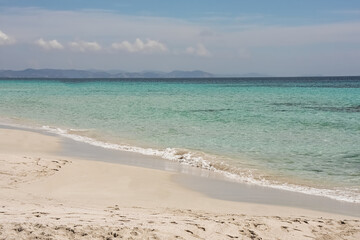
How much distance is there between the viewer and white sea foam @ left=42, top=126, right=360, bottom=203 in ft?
29.2

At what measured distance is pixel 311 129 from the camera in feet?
60.3

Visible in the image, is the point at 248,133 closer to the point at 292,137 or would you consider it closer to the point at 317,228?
the point at 292,137

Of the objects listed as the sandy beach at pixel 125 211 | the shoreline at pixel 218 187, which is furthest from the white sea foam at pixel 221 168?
the sandy beach at pixel 125 211

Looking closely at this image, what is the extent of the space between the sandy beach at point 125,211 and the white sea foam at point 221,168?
58.3 inches

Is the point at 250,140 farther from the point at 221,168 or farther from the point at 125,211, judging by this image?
the point at 125,211

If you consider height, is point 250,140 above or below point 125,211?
below

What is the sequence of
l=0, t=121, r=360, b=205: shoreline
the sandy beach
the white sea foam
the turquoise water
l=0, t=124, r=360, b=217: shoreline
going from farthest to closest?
the turquoise water
l=0, t=121, r=360, b=205: shoreline
the white sea foam
l=0, t=124, r=360, b=217: shoreline
the sandy beach

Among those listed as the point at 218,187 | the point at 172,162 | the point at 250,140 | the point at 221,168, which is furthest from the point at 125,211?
the point at 250,140

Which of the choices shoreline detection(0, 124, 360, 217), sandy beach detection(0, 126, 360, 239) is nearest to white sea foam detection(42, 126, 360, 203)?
shoreline detection(0, 124, 360, 217)

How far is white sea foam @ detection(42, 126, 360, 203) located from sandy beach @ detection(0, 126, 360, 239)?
148cm

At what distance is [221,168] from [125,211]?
5269 mm

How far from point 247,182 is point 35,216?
5644 mm

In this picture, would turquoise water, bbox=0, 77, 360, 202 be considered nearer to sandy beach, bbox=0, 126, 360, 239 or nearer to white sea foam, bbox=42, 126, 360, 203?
white sea foam, bbox=42, 126, 360, 203

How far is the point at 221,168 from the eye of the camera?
11.5 meters
